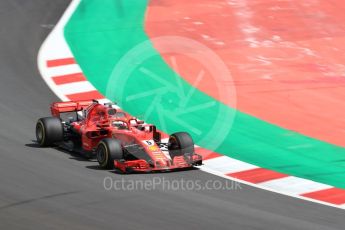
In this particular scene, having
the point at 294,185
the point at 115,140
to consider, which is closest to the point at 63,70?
the point at 115,140

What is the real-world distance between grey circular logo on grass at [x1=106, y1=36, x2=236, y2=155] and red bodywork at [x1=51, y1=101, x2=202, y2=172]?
162cm

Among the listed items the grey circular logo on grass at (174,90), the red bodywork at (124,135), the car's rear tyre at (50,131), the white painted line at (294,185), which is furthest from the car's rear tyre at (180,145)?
the car's rear tyre at (50,131)

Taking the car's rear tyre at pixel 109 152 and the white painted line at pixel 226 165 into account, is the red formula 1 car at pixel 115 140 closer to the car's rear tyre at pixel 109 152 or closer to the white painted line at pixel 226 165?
the car's rear tyre at pixel 109 152

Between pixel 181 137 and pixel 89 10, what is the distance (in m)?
12.3

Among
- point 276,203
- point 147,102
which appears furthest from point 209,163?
point 147,102

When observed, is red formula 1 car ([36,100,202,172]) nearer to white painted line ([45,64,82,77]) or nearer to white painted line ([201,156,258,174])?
white painted line ([201,156,258,174])

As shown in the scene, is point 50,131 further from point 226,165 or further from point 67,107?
point 226,165

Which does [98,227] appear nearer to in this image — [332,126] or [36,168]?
[36,168]

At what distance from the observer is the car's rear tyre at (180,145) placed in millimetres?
16188

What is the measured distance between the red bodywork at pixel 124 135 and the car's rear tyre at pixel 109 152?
0.12 m

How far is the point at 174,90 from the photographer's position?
21.2 metres

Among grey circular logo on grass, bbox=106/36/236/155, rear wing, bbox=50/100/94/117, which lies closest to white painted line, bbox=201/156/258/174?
grey circular logo on grass, bbox=106/36/236/155

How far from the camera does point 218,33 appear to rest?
83.5 feet

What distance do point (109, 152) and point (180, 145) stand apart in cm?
138
